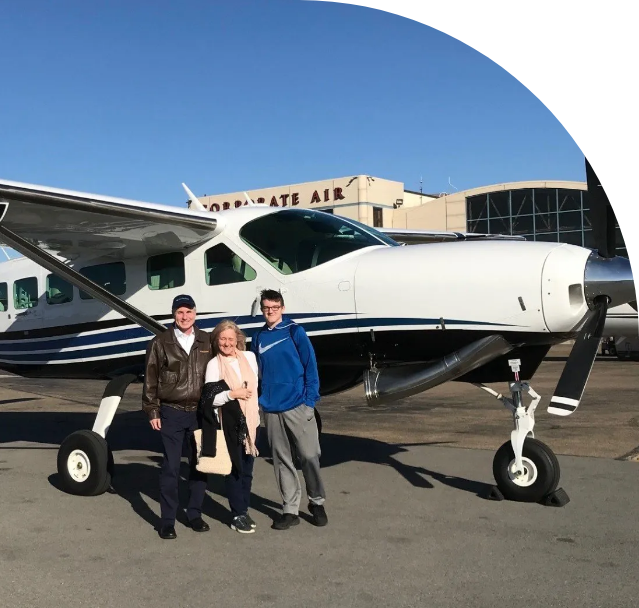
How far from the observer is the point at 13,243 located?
6.80 m

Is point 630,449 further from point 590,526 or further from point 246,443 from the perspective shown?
point 246,443

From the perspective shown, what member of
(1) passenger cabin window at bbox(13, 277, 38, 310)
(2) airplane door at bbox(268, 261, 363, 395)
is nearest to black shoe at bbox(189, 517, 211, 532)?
(2) airplane door at bbox(268, 261, 363, 395)

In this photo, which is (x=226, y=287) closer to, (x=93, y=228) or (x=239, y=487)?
(x=93, y=228)

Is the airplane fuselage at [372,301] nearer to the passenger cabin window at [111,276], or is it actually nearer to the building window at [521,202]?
the passenger cabin window at [111,276]

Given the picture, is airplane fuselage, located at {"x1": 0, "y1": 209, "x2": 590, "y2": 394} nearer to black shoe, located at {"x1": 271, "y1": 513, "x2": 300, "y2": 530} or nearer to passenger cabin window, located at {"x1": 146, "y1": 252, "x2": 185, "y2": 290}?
passenger cabin window, located at {"x1": 146, "y1": 252, "x2": 185, "y2": 290}

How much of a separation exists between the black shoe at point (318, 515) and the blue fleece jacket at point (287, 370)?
770mm

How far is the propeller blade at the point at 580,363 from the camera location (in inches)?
226

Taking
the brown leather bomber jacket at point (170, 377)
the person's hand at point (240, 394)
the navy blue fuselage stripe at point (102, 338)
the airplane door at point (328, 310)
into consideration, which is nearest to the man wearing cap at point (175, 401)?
the brown leather bomber jacket at point (170, 377)

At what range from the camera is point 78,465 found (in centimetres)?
701

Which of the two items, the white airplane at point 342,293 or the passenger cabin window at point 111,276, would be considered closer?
the white airplane at point 342,293

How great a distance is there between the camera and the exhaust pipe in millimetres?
6072

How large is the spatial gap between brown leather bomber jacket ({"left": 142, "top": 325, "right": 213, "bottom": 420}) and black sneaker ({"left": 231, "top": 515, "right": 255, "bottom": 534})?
0.87m

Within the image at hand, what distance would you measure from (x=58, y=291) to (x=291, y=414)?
4.32 metres

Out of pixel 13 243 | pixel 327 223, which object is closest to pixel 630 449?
pixel 327 223
